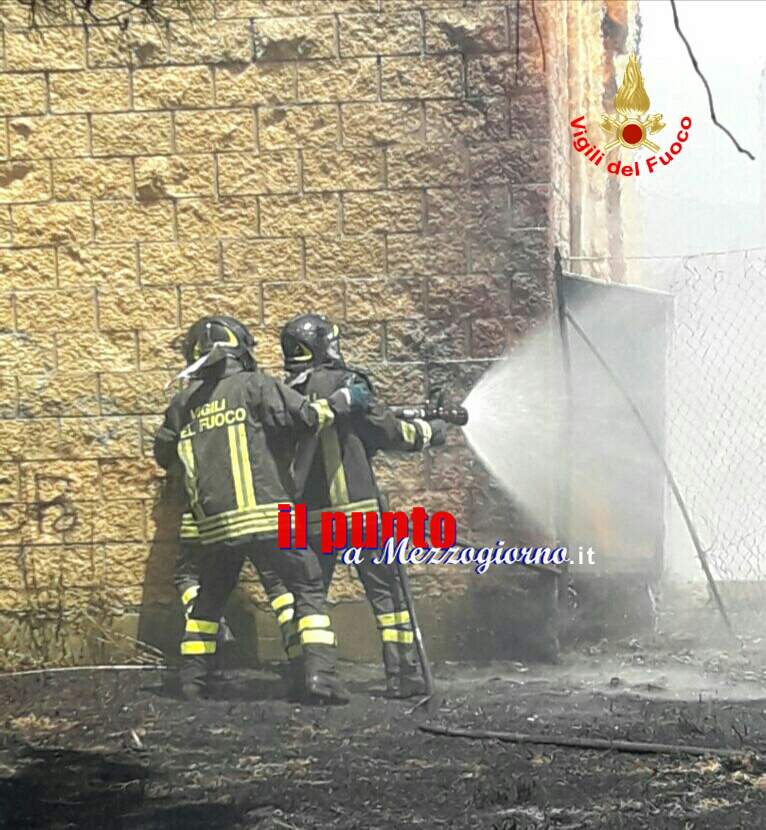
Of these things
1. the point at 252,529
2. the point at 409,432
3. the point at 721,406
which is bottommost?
the point at 252,529

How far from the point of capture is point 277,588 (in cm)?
702

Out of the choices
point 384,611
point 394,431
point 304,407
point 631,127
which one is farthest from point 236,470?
point 631,127

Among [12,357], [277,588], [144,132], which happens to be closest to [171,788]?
[277,588]

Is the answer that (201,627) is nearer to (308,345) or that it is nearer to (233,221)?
(308,345)

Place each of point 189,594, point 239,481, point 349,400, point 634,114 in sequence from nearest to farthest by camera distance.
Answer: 1. point 349,400
2. point 239,481
3. point 189,594
4. point 634,114

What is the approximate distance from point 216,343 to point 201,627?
5.08ft

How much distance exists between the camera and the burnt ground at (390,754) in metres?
4.88

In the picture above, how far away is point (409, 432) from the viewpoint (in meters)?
6.92

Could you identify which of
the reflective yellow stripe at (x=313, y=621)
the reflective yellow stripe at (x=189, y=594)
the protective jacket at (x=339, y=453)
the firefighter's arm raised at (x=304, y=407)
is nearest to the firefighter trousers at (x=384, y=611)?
the reflective yellow stripe at (x=313, y=621)

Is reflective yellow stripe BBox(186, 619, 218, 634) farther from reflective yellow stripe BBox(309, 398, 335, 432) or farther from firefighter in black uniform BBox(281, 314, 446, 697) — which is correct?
reflective yellow stripe BBox(309, 398, 335, 432)

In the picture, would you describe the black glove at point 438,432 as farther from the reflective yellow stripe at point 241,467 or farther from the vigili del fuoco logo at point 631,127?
the vigili del fuoco logo at point 631,127

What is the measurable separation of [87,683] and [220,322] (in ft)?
7.13

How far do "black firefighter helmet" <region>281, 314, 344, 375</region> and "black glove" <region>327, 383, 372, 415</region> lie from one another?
30cm

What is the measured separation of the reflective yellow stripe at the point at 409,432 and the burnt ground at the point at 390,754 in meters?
1.35
